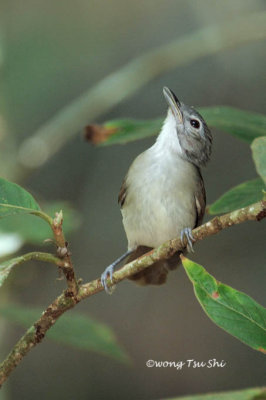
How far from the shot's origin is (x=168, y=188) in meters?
2.58

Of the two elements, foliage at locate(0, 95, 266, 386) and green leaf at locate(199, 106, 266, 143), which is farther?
green leaf at locate(199, 106, 266, 143)

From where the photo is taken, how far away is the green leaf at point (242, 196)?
1638 mm

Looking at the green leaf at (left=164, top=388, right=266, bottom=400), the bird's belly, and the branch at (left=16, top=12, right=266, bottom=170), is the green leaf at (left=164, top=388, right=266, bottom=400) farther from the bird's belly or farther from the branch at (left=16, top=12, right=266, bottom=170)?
the branch at (left=16, top=12, right=266, bottom=170)

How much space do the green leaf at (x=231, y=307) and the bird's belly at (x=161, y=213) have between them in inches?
50.3

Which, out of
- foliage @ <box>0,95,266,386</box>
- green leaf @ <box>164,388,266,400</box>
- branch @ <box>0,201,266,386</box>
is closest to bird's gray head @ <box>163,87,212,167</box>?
foliage @ <box>0,95,266,386</box>

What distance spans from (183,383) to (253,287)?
942 millimetres

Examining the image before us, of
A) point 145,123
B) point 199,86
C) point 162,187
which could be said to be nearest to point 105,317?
point 162,187

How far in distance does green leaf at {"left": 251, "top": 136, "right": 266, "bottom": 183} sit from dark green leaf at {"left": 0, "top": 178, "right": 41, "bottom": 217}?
1.67ft

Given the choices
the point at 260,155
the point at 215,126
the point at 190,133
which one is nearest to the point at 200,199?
the point at 190,133

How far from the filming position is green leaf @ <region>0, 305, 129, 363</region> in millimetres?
1873

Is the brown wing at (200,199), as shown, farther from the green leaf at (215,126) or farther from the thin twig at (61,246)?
the thin twig at (61,246)

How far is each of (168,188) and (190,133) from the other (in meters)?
0.34

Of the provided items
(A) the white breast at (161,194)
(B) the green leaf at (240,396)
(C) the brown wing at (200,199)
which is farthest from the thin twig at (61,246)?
(C) the brown wing at (200,199)

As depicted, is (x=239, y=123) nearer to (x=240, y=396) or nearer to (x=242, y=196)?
(x=242, y=196)
